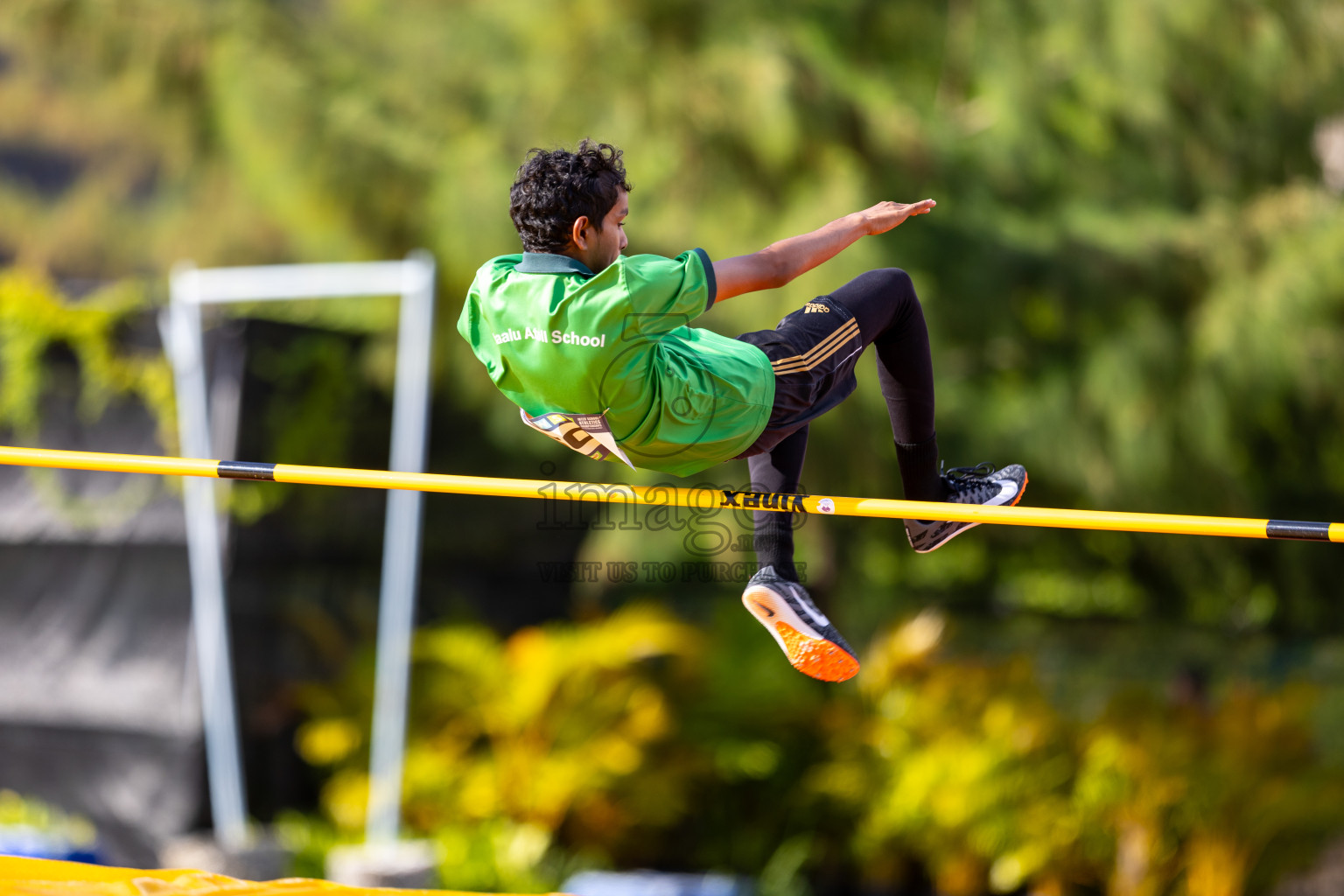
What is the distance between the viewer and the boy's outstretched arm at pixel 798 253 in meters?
3.06

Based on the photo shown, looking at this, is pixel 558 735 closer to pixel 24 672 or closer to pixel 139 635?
pixel 139 635

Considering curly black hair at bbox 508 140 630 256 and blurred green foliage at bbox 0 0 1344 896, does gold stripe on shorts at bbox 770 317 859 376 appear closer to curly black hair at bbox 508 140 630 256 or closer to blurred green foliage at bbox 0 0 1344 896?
curly black hair at bbox 508 140 630 256

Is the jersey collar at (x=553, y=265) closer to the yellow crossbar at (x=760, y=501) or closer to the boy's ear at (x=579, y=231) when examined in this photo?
the boy's ear at (x=579, y=231)

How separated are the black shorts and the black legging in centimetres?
13

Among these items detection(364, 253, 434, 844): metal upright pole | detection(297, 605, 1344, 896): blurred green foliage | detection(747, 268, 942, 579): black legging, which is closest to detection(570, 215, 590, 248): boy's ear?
detection(747, 268, 942, 579): black legging

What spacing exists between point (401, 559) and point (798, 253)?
13.7ft

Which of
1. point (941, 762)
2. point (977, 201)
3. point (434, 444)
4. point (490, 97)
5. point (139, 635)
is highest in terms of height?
point (490, 97)

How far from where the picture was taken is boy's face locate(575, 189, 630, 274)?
3.10 m

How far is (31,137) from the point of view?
61.2 feet

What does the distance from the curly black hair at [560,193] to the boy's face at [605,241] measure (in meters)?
0.02

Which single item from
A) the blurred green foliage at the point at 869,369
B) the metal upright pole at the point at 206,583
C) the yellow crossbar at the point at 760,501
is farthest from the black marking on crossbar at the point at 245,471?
the blurred green foliage at the point at 869,369

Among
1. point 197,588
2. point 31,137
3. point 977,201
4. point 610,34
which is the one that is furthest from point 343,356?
point 31,137

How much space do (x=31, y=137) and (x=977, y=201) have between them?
16.4 meters

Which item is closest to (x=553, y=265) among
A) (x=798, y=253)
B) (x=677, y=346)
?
(x=677, y=346)
